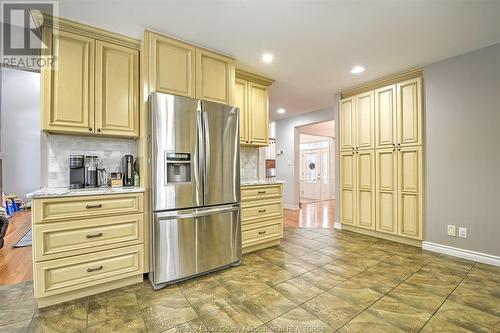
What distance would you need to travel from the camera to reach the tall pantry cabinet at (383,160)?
3.18 metres

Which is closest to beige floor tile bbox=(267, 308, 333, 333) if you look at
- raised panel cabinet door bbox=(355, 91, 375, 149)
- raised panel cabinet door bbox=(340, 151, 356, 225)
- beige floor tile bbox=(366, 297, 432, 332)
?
beige floor tile bbox=(366, 297, 432, 332)

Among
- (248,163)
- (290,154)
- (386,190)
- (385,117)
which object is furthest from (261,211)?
(290,154)

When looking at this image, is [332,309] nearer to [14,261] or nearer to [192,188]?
[192,188]

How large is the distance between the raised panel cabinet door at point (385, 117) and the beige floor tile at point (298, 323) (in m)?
2.78

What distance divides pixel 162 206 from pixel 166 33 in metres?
1.70

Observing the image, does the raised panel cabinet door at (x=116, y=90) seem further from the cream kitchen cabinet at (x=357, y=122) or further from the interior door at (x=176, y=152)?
the cream kitchen cabinet at (x=357, y=122)

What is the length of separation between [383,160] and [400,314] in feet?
7.77

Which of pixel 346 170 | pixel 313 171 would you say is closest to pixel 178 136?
pixel 346 170

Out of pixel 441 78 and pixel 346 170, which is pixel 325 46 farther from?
pixel 346 170

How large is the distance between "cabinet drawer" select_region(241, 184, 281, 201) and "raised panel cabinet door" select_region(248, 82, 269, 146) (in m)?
0.73

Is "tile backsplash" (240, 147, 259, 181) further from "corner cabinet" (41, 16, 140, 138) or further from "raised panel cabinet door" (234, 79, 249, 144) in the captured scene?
"corner cabinet" (41, 16, 140, 138)

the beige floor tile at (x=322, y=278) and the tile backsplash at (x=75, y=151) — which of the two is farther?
the tile backsplash at (x=75, y=151)

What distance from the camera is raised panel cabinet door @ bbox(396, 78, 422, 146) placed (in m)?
3.13

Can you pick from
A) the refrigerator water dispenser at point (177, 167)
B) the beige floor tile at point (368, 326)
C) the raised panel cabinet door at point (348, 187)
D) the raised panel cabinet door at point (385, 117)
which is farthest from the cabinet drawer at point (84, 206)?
the raised panel cabinet door at point (385, 117)
